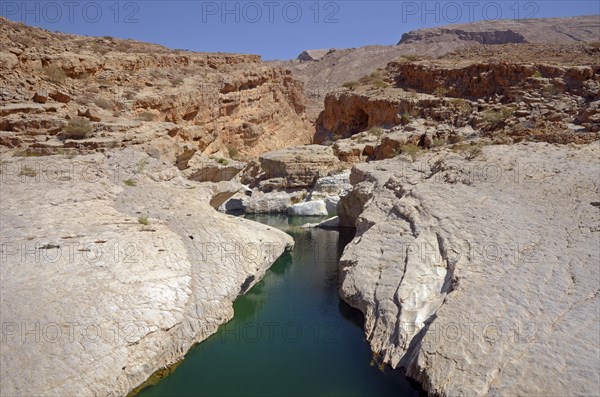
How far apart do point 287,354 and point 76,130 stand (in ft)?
31.7

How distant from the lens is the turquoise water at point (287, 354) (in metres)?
8.12

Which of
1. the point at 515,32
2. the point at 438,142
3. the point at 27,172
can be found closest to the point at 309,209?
the point at 438,142

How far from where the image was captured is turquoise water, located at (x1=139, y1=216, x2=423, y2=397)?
8117mm

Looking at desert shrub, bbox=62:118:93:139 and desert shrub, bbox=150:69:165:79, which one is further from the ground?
desert shrub, bbox=150:69:165:79

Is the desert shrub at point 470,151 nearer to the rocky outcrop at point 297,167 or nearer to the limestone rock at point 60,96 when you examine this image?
the rocky outcrop at point 297,167

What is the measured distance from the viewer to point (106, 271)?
8672mm

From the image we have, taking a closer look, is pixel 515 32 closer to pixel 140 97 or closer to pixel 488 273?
pixel 140 97

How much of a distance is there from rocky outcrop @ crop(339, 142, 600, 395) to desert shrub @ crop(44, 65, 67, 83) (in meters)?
12.5

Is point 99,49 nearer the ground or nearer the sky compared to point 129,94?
nearer the sky

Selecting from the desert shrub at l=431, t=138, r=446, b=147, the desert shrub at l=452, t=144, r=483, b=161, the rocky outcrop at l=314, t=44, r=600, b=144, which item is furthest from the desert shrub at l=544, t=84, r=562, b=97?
the desert shrub at l=452, t=144, r=483, b=161

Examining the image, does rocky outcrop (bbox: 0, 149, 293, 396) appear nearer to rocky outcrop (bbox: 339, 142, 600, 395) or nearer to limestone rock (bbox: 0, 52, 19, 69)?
rocky outcrop (bbox: 339, 142, 600, 395)

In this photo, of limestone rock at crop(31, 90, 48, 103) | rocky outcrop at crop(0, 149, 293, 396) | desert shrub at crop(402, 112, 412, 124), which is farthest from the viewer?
desert shrub at crop(402, 112, 412, 124)

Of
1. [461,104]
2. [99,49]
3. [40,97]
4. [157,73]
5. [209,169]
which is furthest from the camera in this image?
[461,104]

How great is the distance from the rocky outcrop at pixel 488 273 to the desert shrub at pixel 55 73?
12538 mm
